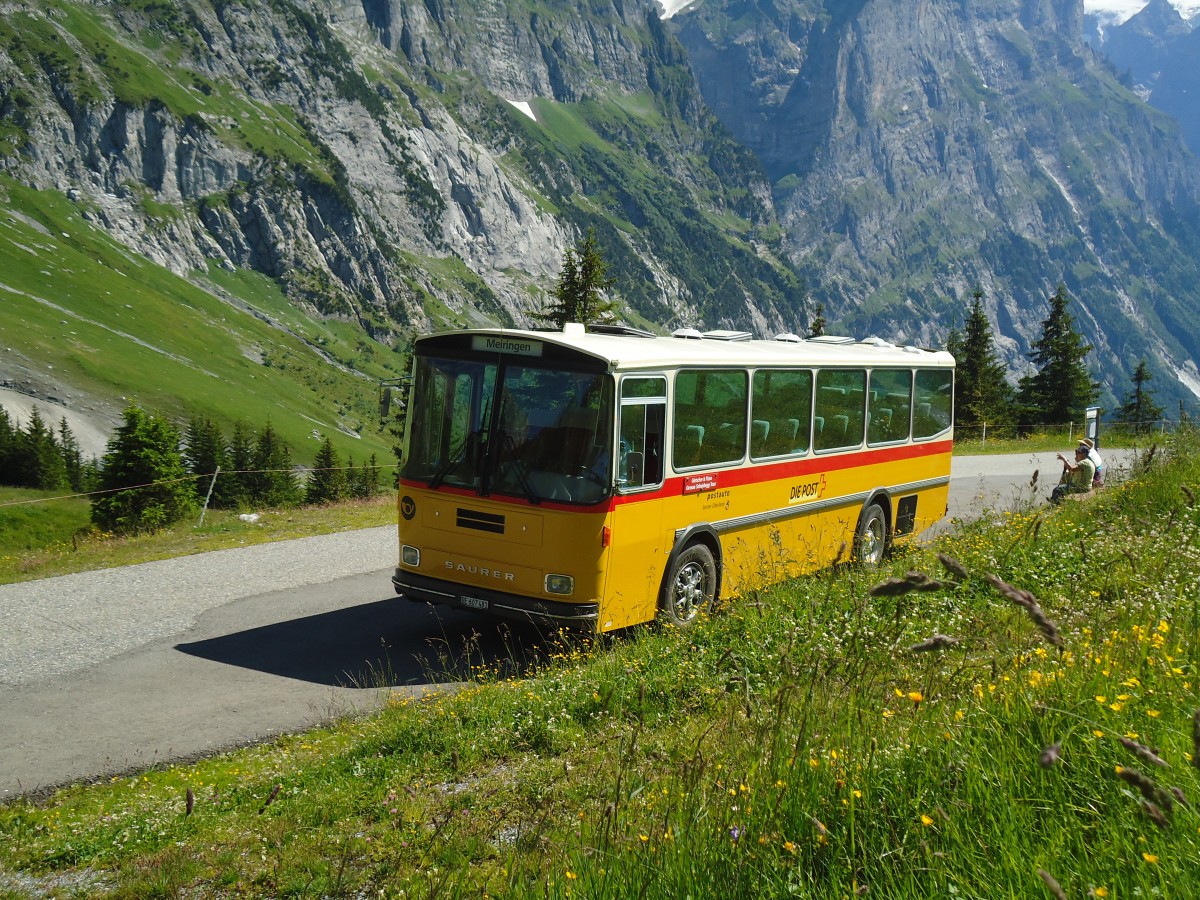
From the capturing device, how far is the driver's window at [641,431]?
9.80 m

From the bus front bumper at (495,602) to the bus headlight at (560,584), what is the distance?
0.11 m

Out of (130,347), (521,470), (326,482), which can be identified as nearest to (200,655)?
(521,470)

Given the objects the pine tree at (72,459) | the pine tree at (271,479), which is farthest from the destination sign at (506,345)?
the pine tree at (72,459)

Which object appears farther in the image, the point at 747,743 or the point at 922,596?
the point at 922,596

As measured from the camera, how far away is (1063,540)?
988 centimetres

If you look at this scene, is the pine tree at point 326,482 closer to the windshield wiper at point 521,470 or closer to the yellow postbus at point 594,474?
the yellow postbus at point 594,474

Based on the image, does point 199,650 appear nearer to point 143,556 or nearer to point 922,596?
point 143,556

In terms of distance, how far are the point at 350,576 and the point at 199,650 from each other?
3720 millimetres

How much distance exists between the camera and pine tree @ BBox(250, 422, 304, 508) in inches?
3142

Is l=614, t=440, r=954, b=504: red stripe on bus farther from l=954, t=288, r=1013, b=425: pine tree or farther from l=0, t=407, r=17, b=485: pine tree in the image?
l=0, t=407, r=17, b=485: pine tree

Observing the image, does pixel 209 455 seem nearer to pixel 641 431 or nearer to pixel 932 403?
pixel 932 403

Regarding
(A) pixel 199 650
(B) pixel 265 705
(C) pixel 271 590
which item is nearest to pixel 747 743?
(B) pixel 265 705

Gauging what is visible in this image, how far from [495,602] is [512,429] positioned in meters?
1.81

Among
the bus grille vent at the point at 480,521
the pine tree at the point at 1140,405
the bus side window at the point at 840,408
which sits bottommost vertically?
the bus grille vent at the point at 480,521
